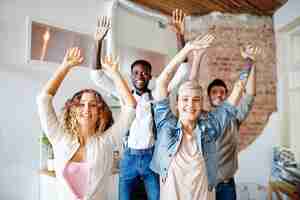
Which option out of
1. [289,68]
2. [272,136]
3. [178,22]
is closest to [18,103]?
[178,22]

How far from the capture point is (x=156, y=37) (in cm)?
273

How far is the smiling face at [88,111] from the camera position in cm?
112

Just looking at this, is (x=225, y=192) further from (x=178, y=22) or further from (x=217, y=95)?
(x=178, y=22)

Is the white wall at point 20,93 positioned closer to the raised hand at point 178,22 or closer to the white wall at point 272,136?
the raised hand at point 178,22

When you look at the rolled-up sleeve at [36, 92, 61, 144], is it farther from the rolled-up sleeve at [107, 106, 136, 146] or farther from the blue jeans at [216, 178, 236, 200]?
the blue jeans at [216, 178, 236, 200]

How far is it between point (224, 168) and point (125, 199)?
0.53 meters

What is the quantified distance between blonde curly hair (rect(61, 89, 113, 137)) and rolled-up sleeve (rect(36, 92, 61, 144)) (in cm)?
4

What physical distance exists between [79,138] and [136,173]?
399 mm

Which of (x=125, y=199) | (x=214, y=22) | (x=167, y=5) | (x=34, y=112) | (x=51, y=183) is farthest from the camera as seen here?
(x=214, y=22)

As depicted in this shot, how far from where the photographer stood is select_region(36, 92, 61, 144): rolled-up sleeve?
3.44 ft

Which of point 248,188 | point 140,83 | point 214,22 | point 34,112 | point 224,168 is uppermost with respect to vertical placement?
point 214,22

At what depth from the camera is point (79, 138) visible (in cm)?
113

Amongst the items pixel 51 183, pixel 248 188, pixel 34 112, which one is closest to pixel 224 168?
pixel 51 183

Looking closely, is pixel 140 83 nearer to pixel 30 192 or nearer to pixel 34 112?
pixel 34 112
